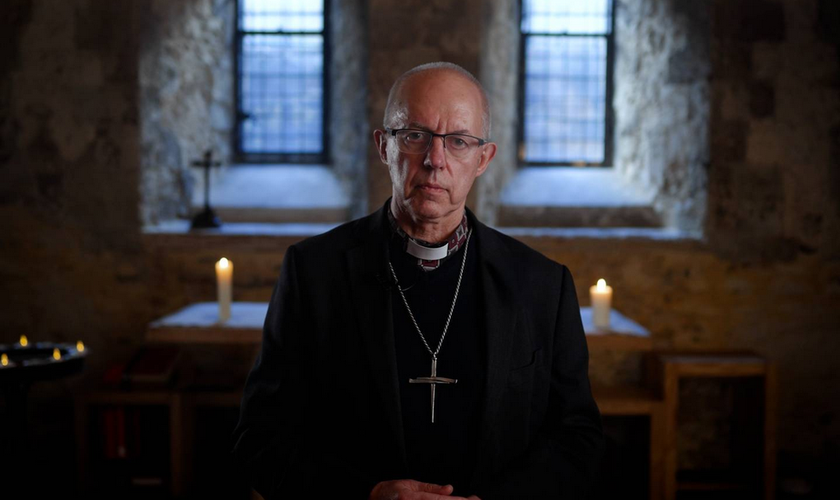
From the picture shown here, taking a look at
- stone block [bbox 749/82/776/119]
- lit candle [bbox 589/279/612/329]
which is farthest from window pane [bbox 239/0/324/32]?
lit candle [bbox 589/279/612/329]

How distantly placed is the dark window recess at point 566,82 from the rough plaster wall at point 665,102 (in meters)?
0.11

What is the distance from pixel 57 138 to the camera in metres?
3.83

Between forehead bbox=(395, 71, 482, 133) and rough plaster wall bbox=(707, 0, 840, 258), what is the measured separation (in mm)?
2825

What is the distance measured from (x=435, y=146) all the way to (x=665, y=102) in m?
3.19

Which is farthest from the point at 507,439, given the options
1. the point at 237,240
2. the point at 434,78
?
the point at 237,240

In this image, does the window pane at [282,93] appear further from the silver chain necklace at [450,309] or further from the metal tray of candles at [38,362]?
the silver chain necklace at [450,309]

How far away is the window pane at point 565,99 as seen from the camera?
15.5 ft

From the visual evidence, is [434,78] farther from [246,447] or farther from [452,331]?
[246,447]

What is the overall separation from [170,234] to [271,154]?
3.66 ft

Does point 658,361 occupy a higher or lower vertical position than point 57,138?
lower

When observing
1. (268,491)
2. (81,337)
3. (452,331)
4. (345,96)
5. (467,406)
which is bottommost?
(81,337)

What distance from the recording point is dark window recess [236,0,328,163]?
4.71m

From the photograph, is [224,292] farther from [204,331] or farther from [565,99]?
[565,99]

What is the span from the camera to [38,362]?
9.08 ft
